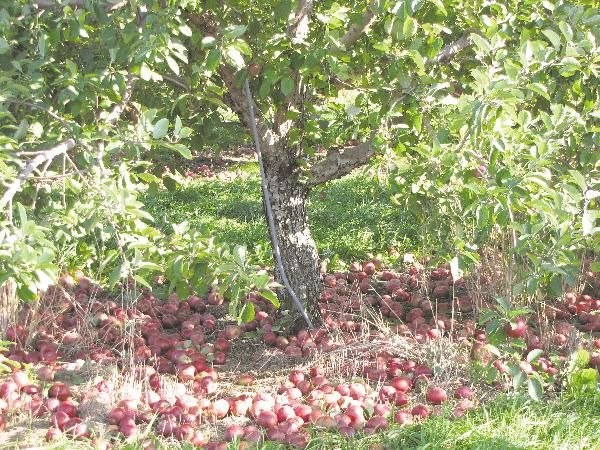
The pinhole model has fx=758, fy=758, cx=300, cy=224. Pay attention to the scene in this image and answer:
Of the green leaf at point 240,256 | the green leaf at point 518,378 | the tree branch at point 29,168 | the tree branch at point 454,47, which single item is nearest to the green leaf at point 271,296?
the green leaf at point 240,256

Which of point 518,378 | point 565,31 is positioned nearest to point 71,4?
point 565,31

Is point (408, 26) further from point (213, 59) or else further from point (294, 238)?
point (294, 238)

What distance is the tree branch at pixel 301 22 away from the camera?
9.89 feet

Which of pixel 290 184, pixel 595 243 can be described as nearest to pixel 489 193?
pixel 595 243

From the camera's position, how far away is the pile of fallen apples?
111 inches

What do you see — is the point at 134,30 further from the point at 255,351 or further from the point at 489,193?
the point at 255,351

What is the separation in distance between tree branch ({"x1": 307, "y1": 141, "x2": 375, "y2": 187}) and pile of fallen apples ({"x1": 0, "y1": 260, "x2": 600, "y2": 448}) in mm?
693

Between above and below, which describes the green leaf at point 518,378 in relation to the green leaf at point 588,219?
below

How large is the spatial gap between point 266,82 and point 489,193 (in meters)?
1.07

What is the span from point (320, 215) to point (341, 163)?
2.22 metres

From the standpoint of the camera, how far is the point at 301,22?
10.2ft

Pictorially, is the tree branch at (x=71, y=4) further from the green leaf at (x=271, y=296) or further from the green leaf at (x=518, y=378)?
the green leaf at (x=518, y=378)

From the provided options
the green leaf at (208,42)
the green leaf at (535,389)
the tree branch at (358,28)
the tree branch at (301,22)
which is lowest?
the green leaf at (535,389)

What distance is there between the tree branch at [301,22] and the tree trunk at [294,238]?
0.78 meters
